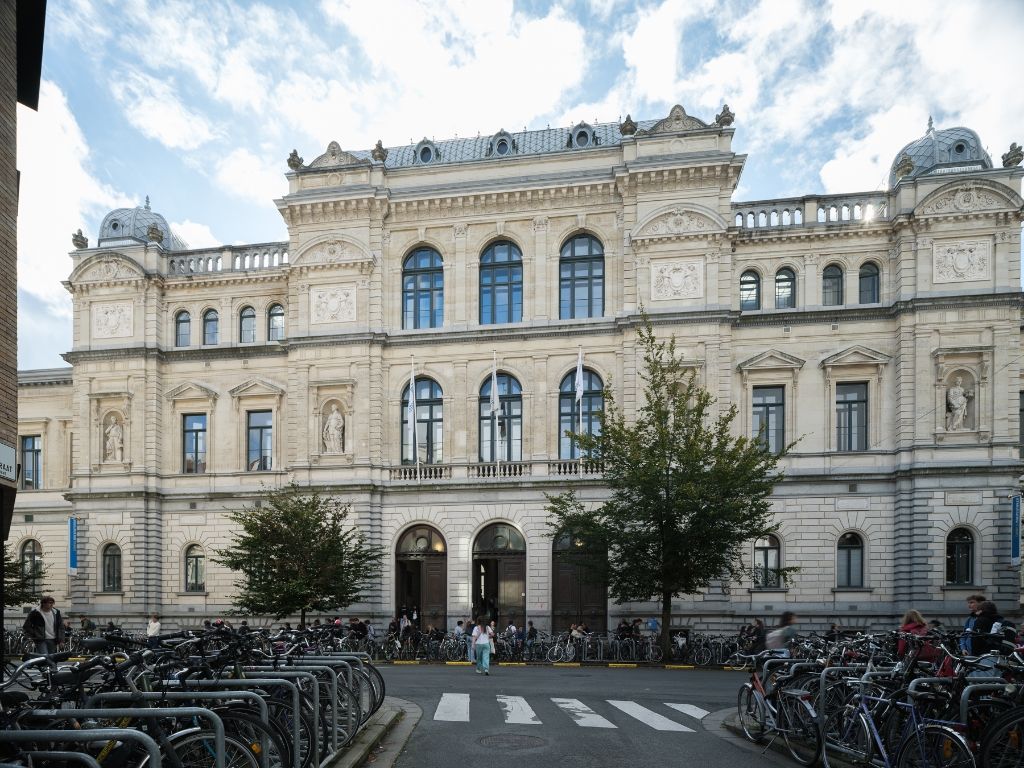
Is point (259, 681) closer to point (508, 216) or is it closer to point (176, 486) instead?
point (508, 216)

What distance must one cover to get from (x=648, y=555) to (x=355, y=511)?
40.3 feet

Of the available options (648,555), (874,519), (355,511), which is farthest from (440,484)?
(874,519)

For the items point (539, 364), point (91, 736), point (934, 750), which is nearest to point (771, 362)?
point (539, 364)

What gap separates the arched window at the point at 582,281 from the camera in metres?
34.3

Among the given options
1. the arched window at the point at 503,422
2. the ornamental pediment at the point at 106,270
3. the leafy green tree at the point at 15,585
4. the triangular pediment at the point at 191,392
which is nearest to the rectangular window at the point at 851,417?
the arched window at the point at 503,422

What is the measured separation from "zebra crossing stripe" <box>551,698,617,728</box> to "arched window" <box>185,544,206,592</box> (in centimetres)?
2337

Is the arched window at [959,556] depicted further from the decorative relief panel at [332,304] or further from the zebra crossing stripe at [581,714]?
the decorative relief panel at [332,304]

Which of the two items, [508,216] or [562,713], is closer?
[562,713]

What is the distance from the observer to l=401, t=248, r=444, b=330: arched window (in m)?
35.4

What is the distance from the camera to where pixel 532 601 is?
107ft

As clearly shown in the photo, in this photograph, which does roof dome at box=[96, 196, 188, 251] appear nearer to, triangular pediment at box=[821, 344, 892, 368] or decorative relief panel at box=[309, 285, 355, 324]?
decorative relief panel at box=[309, 285, 355, 324]

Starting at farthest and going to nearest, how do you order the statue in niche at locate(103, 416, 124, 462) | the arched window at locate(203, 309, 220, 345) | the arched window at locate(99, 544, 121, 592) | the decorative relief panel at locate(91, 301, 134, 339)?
the arched window at locate(203, 309, 220, 345), the decorative relief panel at locate(91, 301, 134, 339), the statue in niche at locate(103, 416, 124, 462), the arched window at locate(99, 544, 121, 592)

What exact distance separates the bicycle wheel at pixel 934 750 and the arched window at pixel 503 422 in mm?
25497

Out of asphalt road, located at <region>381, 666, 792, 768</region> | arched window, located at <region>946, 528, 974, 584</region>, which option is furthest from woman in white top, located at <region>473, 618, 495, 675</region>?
arched window, located at <region>946, 528, 974, 584</region>
